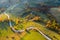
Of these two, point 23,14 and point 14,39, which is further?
point 23,14

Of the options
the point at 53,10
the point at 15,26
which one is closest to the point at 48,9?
the point at 53,10

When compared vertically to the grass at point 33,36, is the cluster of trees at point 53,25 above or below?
above

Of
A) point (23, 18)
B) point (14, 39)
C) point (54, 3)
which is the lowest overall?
point (14, 39)

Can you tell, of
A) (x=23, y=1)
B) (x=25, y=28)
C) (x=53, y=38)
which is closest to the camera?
(x=53, y=38)

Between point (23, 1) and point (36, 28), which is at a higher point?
point (23, 1)

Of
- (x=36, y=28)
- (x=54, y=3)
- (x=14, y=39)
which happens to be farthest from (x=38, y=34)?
(x=54, y=3)

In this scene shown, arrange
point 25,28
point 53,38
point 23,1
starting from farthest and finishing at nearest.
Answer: point 23,1, point 25,28, point 53,38

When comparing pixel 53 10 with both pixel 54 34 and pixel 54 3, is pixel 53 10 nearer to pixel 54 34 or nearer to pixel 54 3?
pixel 54 3

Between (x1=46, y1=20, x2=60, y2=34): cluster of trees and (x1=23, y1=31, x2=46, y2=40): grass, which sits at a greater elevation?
(x1=46, y1=20, x2=60, y2=34): cluster of trees

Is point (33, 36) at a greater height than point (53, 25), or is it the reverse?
point (53, 25)
